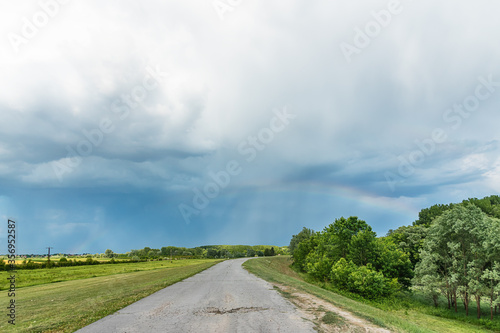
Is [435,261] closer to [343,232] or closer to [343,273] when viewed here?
[343,232]

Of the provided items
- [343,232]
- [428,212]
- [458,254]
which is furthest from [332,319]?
[428,212]

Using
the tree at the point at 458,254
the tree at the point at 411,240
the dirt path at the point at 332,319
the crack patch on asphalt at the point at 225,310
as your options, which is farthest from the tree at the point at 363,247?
the crack patch on asphalt at the point at 225,310

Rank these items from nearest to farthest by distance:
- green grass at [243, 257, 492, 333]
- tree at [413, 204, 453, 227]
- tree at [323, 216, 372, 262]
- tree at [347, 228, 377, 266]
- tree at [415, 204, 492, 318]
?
green grass at [243, 257, 492, 333], tree at [415, 204, 492, 318], tree at [347, 228, 377, 266], tree at [323, 216, 372, 262], tree at [413, 204, 453, 227]

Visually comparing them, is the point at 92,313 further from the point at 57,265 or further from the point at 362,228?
the point at 57,265

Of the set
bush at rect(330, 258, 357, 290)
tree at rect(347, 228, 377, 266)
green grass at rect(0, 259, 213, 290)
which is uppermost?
tree at rect(347, 228, 377, 266)

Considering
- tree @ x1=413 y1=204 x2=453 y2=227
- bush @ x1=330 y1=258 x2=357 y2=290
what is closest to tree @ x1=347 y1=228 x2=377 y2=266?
bush @ x1=330 y1=258 x2=357 y2=290

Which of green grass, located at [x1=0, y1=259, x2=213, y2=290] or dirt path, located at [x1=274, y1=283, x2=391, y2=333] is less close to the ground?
dirt path, located at [x1=274, y1=283, x2=391, y2=333]

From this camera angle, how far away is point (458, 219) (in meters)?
33.5

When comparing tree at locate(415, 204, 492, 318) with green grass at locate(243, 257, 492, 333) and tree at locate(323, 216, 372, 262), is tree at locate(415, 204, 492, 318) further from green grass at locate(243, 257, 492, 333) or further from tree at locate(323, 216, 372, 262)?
tree at locate(323, 216, 372, 262)

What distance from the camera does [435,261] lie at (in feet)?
117

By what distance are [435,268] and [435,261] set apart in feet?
4.35

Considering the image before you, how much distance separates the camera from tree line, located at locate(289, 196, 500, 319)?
98.7ft

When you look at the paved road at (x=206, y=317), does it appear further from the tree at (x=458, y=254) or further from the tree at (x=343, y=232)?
the tree at (x=458, y=254)

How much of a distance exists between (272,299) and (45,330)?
10807 millimetres
